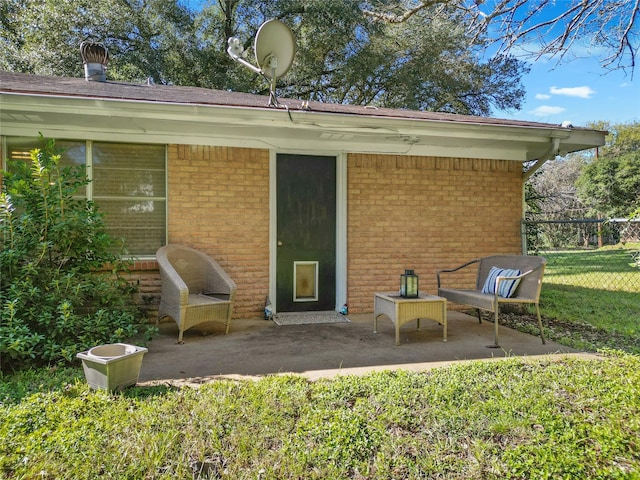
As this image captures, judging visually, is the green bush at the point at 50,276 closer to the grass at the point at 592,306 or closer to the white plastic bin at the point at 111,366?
the white plastic bin at the point at 111,366

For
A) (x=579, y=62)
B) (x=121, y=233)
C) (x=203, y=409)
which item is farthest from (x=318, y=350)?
(x=579, y=62)

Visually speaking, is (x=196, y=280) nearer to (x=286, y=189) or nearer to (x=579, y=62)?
(x=286, y=189)

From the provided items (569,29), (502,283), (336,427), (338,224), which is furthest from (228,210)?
(569,29)

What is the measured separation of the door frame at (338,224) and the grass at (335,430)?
2.71 m

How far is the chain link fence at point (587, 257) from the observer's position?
7786mm

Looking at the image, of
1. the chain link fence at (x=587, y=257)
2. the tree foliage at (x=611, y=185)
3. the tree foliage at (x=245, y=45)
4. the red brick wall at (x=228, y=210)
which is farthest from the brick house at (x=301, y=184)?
the tree foliage at (x=611, y=185)

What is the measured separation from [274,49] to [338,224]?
2.37 metres

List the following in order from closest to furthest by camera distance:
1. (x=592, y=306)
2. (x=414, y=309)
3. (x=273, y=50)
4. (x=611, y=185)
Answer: (x=414, y=309) < (x=273, y=50) < (x=592, y=306) < (x=611, y=185)

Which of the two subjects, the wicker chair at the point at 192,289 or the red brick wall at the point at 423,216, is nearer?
the wicker chair at the point at 192,289

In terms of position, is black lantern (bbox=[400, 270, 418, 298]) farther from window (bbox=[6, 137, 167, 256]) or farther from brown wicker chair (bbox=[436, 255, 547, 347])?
window (bbox=[6, 137, 167, 256])

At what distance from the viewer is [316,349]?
4.43 metres

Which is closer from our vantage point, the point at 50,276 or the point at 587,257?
the point at 50,276

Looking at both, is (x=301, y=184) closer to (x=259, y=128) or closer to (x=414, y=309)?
(x=259, y=128)

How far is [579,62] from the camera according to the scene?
596 centimetres
